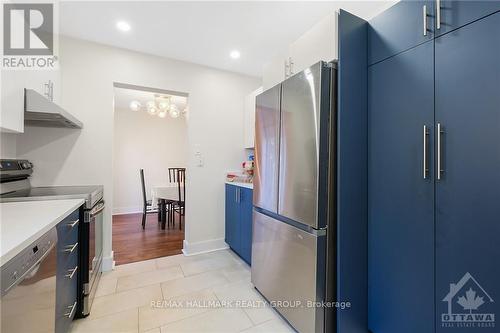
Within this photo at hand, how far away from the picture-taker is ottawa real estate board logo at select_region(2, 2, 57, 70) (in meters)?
1.41

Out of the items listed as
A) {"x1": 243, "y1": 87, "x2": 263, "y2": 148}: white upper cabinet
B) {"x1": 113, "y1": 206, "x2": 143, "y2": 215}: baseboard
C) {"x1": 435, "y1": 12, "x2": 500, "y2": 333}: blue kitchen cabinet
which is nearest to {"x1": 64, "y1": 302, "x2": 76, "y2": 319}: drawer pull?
{"x1": 435, "y1": 12, "x2": 500, "y2": 333}: blue kitchen cabinet

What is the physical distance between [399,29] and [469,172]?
0.91 metres

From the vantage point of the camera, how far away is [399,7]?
1357 mm

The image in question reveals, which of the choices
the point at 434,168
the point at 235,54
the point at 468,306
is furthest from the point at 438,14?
the point at 235,54

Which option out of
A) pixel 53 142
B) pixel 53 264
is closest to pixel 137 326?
pixel 53 264

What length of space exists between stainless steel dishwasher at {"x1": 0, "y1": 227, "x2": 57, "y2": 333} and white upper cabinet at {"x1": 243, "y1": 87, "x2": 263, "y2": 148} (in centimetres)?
241

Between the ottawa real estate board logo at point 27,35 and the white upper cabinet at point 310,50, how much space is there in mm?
1867

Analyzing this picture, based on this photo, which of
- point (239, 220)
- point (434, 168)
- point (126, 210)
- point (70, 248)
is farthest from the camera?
point (126, 210)

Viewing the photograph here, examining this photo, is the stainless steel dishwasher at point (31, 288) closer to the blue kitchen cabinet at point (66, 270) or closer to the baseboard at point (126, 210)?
the blue kitchen cabinet at point (66, 270)

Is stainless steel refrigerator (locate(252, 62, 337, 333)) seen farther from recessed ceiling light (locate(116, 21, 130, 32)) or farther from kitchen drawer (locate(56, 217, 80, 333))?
recessed ceiling light (locate(116, 21, 130, 32))

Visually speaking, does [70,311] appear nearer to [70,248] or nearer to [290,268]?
[70,248]

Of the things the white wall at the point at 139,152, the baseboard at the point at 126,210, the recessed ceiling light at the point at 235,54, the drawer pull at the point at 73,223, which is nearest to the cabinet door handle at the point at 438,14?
the recessed ceiling light at the point at 235,54

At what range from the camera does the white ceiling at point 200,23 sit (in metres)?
1.98

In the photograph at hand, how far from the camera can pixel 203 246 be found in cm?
310
